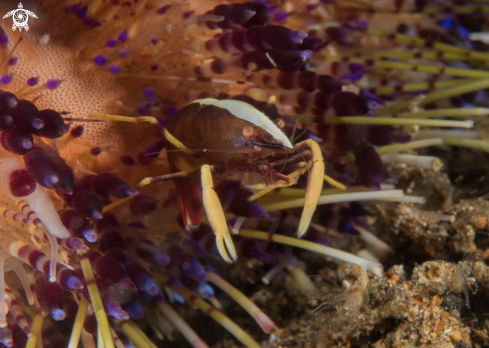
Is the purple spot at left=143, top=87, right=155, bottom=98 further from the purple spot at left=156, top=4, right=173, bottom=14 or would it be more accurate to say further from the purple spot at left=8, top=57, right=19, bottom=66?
the purple spot at left=8, top=57, right=19, bottom=66

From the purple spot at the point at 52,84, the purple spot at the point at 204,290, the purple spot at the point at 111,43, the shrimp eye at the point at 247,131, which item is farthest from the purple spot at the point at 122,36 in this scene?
the purple spot at the point at 204,290

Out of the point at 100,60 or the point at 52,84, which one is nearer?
the point at 52,84

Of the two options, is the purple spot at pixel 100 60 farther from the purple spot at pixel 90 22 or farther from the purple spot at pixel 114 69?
the purple spot at pixel 90 22

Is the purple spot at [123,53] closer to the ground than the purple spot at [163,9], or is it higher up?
closer to the ground

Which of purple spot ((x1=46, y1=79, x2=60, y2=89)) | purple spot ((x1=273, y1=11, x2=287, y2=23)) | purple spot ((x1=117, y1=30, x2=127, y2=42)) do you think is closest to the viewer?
purple spot ((x1=46, y1=79, x2=60, y2=89))

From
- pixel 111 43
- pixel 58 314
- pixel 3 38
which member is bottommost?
pixel 58 314

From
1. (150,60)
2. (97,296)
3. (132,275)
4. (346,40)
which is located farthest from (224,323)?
(346,40)

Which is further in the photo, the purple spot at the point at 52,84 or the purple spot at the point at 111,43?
the purple spot at the point at 111,43

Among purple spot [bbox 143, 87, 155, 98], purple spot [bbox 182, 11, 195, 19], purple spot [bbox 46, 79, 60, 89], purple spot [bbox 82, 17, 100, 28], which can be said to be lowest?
purple spot [bbox 143, 87, 155, 98]

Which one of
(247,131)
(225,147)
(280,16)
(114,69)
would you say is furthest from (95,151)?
(280,16)

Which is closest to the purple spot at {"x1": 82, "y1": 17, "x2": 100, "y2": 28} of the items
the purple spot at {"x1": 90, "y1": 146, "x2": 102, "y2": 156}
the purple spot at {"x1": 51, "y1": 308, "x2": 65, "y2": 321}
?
the purple spot at {"x1": 90, "y1": 146, "x2": 102, "y2": 156}

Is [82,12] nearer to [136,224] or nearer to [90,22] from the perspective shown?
[90,22]

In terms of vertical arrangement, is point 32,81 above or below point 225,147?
above
